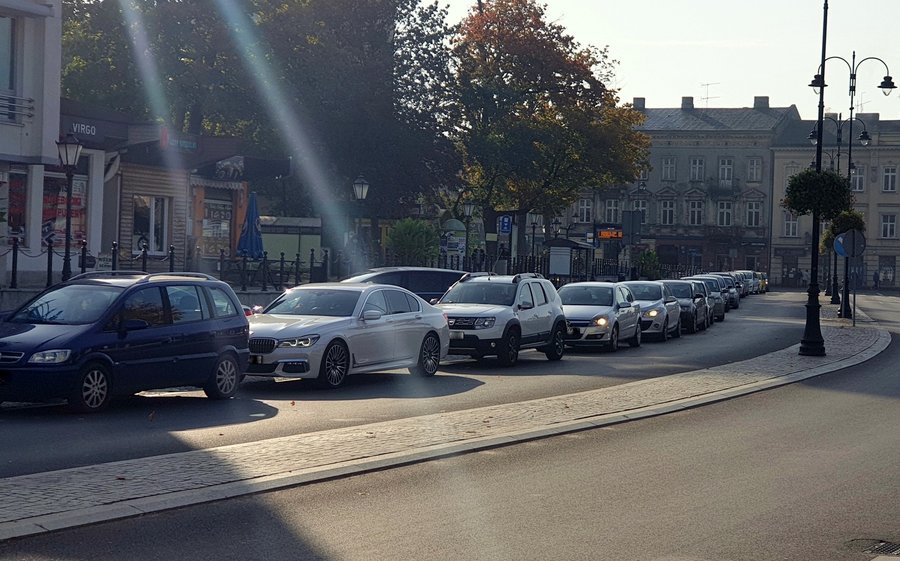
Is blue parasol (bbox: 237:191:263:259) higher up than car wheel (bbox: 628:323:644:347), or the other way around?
blue parasol (bbox: 237:191:263:259)

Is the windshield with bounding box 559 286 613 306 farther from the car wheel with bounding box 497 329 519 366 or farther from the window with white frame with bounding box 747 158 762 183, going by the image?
the window with white frame with bounding box 747 158 762 183

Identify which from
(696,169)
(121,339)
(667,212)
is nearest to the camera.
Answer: (121,339)

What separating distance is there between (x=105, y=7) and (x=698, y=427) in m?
43.1

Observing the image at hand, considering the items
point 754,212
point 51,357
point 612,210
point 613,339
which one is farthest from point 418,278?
point 754,212

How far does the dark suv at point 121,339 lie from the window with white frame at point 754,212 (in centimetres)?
9390

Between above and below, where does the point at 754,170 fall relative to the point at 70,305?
above

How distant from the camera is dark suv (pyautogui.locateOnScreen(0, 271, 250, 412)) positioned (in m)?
13.2

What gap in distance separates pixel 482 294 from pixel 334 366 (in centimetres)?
675

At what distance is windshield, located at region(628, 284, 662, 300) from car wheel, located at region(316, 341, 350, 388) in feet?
54.9

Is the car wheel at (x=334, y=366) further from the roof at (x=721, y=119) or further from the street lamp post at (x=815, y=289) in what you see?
the roof at (x=721, y=119)

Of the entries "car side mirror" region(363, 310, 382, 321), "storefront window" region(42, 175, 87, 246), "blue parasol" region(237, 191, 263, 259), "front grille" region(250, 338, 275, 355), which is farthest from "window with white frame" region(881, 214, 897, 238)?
"front grille" region(250, 338, 275, 355)

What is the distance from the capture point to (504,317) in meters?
22.4

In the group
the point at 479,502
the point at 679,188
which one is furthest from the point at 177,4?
the point at 679,188

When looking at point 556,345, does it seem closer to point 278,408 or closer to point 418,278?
point 418,278
